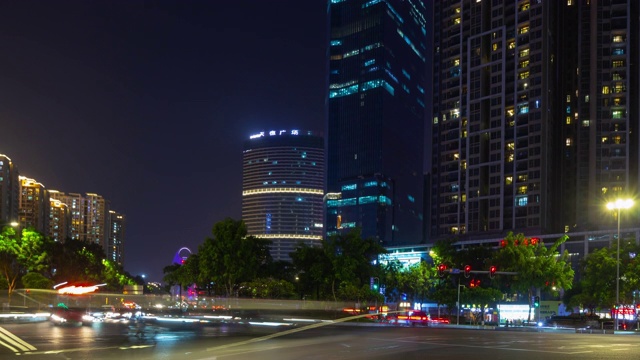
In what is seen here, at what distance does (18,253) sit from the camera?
83500 millimetres

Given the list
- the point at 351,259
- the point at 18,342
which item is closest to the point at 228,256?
the point at 351,259

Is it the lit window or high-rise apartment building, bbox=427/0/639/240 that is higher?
high-rise apartment building, bbox=427/0/639/240

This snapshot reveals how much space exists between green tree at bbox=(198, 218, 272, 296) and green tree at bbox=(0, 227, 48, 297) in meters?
21.4

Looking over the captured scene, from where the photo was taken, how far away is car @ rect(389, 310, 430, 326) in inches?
2436

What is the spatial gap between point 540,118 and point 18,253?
101 metres

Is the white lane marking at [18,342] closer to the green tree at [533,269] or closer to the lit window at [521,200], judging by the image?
the green tree at [533,269]

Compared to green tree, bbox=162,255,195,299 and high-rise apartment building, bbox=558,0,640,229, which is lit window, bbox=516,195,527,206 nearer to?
high-rise apartment building, bbox=558,0,640,229

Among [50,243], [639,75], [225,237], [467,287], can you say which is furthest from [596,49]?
[50,243]

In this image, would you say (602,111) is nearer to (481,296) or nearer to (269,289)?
(481,296)

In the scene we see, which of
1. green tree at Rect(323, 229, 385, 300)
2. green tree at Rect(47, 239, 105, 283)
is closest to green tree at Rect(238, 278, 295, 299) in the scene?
green tree at Rect(323, 229, 385, 300)

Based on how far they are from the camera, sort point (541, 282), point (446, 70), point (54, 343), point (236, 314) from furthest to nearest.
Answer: point (446, 70) → point (541, 282) → point (236, 314) → point (54, 343)

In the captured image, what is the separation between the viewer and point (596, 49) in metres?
144

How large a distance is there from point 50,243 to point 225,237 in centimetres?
2982

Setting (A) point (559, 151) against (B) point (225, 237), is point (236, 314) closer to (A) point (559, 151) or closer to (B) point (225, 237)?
(B) point (225, 237)
